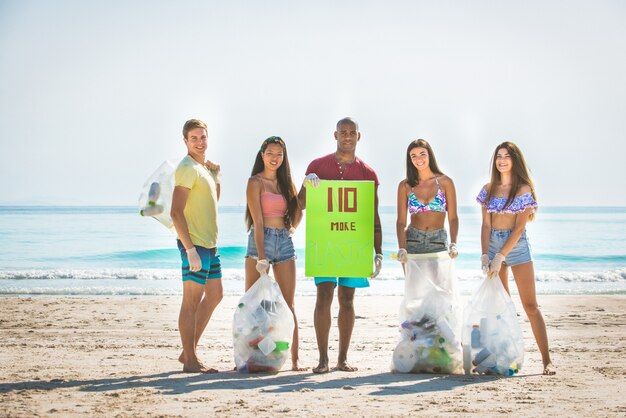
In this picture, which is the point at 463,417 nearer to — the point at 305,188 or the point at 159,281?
the point at 305,188

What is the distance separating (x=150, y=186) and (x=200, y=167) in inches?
16.8

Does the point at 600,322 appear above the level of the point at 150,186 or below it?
below

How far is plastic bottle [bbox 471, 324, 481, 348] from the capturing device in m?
5.80

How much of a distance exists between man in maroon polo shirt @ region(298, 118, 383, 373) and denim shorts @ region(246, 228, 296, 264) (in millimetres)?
339

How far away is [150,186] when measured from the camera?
237 inches

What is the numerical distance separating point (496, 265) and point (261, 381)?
197 centimetres

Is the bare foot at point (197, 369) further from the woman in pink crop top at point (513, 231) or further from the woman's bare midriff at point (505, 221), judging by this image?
the woman's bare midriff at point (505, 221)

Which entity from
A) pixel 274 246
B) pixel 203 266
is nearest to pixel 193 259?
pixel 203 266

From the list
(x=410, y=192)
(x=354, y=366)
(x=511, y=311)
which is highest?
(x=410, y=192)

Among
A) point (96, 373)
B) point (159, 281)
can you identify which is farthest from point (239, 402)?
point (159, 281)

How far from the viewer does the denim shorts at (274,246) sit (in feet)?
19.4

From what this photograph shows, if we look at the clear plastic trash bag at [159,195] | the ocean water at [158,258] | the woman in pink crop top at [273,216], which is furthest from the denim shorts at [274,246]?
the ocean water at [158,258]

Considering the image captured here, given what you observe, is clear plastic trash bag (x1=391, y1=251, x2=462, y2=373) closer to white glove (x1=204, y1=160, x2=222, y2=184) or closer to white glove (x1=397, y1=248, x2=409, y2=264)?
white glove (x1=397, y1=248, x2=409, y2=264)

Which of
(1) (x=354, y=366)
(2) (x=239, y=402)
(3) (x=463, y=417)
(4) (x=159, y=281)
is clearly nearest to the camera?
(3) (x=463, y=417)
